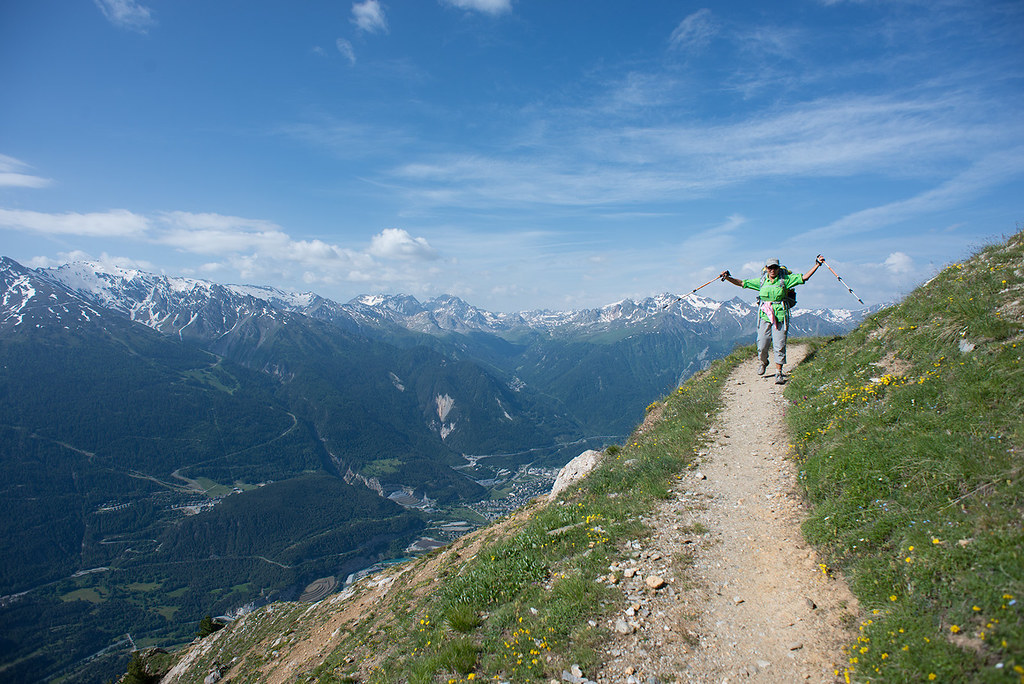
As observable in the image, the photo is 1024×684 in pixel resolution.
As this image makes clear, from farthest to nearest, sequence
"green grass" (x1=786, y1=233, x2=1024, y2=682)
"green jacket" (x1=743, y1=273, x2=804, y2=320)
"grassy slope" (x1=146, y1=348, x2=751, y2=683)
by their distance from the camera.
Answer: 1. "green jacket" (x1=743, y1=273, x2=804, y2=320)
2. "grassy slope" (x1=146, y1=348, x2=751, y2=683)
3. "green grass" (x1=786, y1=233, x2=1024, y2=682)

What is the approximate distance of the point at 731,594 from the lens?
27.1 feet

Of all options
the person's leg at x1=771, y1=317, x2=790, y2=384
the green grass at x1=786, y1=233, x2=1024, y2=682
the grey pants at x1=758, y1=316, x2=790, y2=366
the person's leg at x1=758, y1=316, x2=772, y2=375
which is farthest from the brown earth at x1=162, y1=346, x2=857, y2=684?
the person's leg at x1=758, y1=316, x2=772, y2=375

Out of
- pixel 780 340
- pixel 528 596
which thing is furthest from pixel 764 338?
pixel 528 596

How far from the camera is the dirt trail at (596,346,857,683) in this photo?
668cm

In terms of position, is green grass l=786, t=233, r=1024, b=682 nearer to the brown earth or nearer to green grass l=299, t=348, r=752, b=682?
the brown earth

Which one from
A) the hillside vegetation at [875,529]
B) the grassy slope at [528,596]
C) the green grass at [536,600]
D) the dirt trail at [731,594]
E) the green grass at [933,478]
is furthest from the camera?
the grassy slope at [528,596]

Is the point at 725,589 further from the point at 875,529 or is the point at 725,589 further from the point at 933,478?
the point at 933,478

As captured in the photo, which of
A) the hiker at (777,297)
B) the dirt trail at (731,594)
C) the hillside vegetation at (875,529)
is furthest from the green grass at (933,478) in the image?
the hiker at (777,297)

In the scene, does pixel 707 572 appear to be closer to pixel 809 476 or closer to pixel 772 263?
pixel 809 476

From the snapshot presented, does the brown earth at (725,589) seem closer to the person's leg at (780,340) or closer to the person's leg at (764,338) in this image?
the person's leg at (780,340)

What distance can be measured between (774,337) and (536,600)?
16.7 m

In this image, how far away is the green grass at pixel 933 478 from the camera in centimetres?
524

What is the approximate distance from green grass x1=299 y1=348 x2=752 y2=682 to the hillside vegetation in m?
0.04

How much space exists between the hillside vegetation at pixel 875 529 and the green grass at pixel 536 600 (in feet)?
0.14
